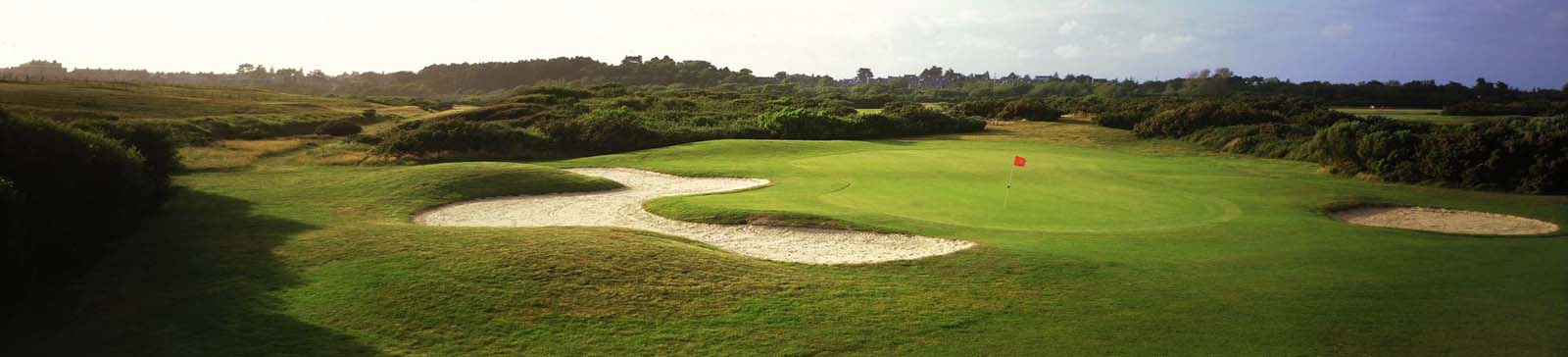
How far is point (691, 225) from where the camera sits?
17.6 m

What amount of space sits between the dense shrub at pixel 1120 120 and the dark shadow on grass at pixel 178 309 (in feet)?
172

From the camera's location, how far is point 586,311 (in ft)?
30.2

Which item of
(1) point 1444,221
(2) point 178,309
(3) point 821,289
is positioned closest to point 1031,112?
(1) point 1444,221

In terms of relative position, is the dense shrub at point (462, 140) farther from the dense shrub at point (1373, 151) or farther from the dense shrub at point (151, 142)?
the dense shrub at point (1373, 151)

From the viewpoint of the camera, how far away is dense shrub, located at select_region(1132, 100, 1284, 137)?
48625mm

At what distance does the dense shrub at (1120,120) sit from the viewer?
2188 inches

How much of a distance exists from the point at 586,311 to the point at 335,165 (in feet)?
83.9

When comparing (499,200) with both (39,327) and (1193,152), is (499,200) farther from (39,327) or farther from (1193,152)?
(1193,152)

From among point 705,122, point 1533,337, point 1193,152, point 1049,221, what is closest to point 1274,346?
point 1533,337

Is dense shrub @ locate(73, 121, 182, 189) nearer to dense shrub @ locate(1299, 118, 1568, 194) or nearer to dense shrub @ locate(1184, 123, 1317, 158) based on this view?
dense shrub @ locate(1299, 118, 1568, 194)

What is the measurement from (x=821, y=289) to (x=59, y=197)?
10.7m

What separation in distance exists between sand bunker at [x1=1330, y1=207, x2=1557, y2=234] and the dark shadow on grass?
20.4m

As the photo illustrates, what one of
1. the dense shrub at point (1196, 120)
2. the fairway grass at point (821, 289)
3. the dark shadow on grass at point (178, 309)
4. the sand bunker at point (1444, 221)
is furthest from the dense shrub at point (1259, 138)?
the dark shadow on grass at point (178, 309)

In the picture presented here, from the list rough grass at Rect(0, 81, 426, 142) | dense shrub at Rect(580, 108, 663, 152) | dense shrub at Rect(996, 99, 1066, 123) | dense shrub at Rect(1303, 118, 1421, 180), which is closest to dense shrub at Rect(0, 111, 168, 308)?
dense shrub at Rect(580, 108, 663, 152)
